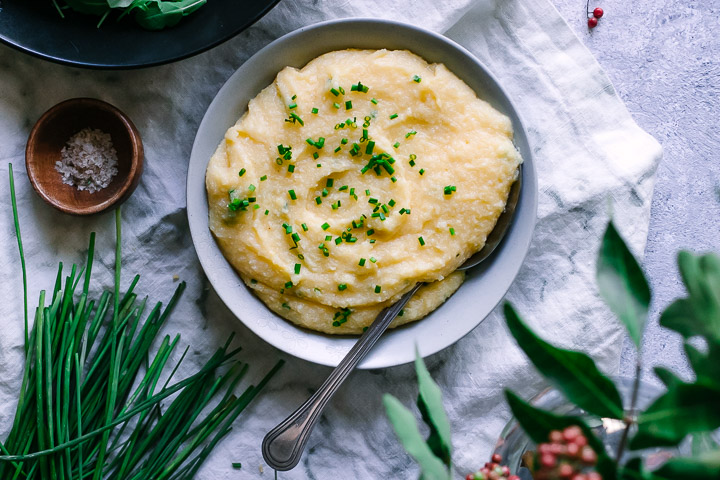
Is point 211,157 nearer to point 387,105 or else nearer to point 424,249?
point 387,105

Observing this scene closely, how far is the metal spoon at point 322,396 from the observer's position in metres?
2.40

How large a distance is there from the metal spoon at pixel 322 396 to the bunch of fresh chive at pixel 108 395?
23cm

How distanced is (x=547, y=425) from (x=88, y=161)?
6.08 ft

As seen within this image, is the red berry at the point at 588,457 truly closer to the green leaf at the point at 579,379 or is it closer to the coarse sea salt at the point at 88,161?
the green leaf at the point at 579,379

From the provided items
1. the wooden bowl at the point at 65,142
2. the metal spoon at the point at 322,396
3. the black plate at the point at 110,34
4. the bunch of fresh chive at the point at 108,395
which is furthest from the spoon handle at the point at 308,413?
the black plate at the point at 110,34

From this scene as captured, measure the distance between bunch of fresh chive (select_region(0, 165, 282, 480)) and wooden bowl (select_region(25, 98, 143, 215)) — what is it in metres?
0.09

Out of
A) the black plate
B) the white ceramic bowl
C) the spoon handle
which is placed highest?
the black plate

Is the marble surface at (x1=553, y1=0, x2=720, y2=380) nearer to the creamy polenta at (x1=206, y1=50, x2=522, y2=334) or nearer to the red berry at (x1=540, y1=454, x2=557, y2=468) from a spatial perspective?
the creamy polenta at (x1=206, y1=50, x2=522, y2=334)

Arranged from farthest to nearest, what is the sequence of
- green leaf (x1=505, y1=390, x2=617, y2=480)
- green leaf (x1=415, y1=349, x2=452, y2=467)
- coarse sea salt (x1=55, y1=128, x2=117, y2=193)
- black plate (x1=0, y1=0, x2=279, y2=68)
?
coarse sea salt (x1=55, y1=128, x2=117, y2=193), black plate (x1=0, y1=0, x2=279, y2=68), green leaf (x1=415, y1=349, x2=452, y2=467), green leaf (x1=505, y1=390, x2=617, y2=480)

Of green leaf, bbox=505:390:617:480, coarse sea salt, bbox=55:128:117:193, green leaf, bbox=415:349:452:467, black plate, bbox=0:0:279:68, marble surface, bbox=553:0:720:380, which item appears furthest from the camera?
marble surface, bbox=553:0:720:380

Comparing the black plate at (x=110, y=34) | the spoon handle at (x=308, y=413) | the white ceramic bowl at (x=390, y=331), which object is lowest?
the spoon handle at (x=308, y=413)

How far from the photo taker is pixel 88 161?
253cm

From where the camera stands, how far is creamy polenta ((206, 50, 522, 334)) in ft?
7.80

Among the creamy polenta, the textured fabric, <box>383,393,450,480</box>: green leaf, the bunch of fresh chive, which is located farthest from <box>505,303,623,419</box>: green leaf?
the bunch of fresh chive
